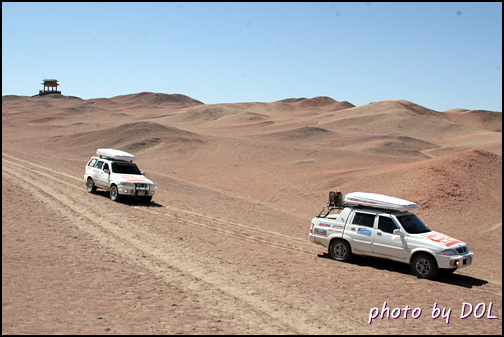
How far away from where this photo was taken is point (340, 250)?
1294 centimetres

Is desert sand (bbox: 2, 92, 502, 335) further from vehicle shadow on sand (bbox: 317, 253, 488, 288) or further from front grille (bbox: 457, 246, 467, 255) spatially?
front grille (bbox: 457, 246, 467, 255)

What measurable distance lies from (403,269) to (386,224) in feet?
4.13

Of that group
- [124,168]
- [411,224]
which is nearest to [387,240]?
[411,224]

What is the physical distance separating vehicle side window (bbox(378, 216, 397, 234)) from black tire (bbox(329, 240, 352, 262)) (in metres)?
1.05

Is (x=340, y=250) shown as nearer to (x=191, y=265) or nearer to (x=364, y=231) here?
(x=364, y=231)

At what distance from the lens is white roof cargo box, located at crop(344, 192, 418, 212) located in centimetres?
1253

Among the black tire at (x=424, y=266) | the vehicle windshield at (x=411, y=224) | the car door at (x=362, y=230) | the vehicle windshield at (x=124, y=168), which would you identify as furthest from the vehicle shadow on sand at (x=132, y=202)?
the black tire at (x=424, y=266)

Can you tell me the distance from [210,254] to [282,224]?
6.76 m

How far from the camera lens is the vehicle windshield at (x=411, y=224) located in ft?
40.2

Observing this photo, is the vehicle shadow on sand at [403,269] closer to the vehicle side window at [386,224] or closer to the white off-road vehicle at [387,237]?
the white off-road vehicle at [387,237]

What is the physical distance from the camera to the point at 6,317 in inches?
295

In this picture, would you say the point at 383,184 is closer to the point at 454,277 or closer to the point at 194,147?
the point at 454,277

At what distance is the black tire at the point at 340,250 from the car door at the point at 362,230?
201mm

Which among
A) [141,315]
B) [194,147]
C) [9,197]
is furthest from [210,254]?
[194,147]
